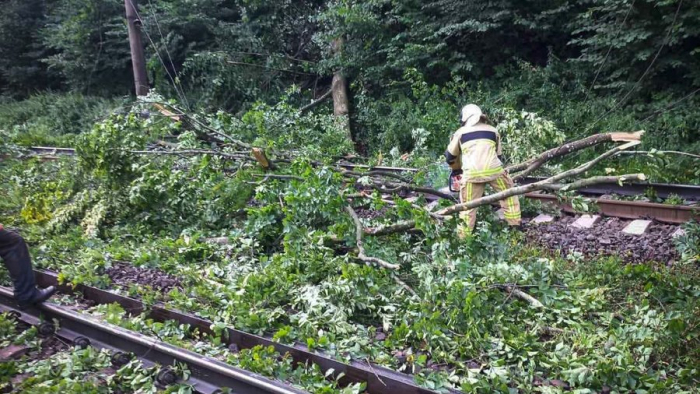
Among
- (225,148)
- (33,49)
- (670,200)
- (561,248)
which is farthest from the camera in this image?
(33,49)

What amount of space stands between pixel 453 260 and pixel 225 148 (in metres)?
4.46

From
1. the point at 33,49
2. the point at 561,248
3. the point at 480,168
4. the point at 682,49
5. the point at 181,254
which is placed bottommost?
the point at 561,248

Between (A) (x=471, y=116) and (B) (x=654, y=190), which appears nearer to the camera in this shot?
(A) (x=471, y=116)

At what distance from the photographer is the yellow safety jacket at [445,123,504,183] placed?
244 inches

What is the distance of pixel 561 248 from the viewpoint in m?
5.76

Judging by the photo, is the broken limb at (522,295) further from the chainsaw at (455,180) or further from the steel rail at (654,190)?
the steel rail at (654,190)

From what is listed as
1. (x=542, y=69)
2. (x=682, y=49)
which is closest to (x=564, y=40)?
(x=542, y=69)

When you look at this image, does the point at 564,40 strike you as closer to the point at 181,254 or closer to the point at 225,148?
the point at 225,148

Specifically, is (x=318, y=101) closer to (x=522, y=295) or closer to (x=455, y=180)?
(x=455, y=180)

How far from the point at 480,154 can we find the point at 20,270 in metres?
4.72

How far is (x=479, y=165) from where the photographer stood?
20.3ft

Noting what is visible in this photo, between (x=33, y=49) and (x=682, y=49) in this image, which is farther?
(x=33, y=49)

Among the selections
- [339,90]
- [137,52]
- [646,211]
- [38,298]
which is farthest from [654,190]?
[137,52]

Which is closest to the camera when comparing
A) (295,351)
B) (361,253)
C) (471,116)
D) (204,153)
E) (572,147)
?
(295,351)
